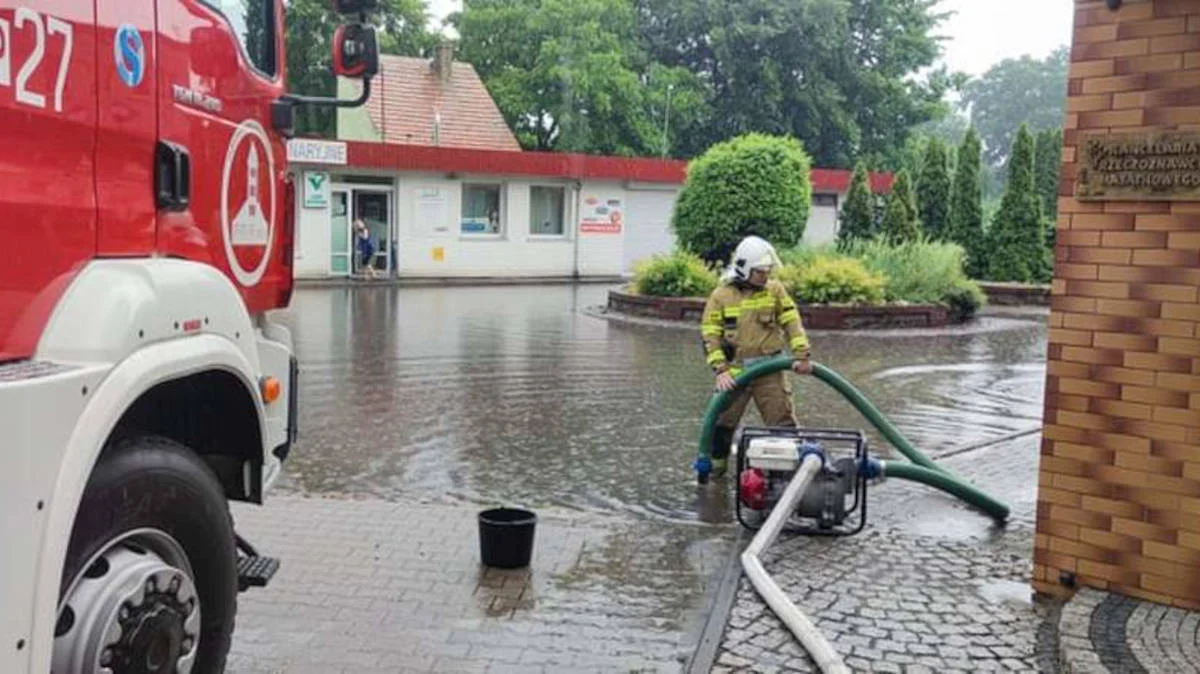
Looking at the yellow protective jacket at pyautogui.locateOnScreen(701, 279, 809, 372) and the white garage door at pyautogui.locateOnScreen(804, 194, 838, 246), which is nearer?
the yellow protective jacket at pyautogui.locateOnScreen(701, 279, 809, 372)

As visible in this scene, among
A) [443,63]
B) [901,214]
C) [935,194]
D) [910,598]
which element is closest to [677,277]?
[901,214]

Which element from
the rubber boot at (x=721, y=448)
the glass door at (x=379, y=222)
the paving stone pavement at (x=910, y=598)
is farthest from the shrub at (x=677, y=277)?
the paving stone pavement at (x=910, y=598)

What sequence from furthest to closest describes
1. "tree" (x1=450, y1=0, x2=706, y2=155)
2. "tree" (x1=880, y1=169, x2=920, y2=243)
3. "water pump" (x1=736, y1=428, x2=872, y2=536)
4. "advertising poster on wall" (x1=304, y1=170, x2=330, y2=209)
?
"tree" (x1=450, y1=0, x2=706, y2=155) < "advertising poster on wall" (x1=304, y1=170, x2=330, y2=209) < "tree" (x1=880, y1=169, x2=920, y2=243) < "water pump" (x1=736, y1=428, x2=872, y2=536)

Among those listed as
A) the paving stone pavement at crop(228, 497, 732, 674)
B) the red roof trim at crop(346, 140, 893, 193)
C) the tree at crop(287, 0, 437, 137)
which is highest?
the tree at crop(287, 0, 437, 137)

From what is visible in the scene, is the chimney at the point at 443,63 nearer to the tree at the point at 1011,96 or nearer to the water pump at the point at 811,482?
the water pump at the point at 811,482

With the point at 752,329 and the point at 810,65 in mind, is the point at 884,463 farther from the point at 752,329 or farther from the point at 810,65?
the point at 810,65

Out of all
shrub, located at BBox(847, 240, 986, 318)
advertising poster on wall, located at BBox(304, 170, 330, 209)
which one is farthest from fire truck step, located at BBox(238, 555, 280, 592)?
advertising poster on wall, located at BBox(304, 170, 330, 209)

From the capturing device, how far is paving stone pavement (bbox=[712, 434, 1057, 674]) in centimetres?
409

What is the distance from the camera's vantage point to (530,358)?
13281 millimetres

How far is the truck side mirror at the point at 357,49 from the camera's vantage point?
409cm

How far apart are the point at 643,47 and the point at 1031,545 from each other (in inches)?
1630

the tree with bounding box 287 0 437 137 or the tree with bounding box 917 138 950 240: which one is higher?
the tree with bounding box 287 0 437 137

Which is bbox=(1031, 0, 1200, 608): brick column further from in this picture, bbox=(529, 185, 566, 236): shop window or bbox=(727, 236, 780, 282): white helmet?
bbox=(529, 185, 566, 236): shop window

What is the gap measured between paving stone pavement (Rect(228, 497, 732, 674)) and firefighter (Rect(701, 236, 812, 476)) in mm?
1132
